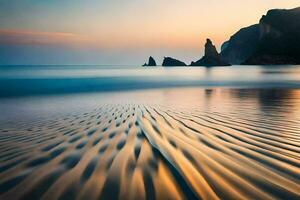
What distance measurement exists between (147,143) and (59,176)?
2248 millimetres

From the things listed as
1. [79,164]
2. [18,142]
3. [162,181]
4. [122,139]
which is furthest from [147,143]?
[18,142]

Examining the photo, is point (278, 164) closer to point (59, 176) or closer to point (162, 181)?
point (162, 181)

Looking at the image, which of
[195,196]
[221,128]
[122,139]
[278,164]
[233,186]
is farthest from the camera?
[221,128]

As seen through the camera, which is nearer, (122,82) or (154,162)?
(154,162)

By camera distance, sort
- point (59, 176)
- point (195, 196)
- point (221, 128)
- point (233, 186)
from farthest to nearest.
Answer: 1. point (221, 128)
2. point (59, 176)
3. point (233, 186)
4. point (195, 196)

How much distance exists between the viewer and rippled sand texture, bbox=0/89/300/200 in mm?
3529

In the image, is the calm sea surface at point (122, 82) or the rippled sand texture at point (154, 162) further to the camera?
the calm sea surface at point (122, 82)

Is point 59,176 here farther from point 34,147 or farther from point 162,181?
point 34,147

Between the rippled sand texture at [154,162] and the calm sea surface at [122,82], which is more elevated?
the rippled sand texture at [154,162]

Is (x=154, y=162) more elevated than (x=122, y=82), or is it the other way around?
(x=154, y=162)

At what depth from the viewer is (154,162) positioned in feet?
15.3

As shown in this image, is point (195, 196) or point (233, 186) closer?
point (195, 196)

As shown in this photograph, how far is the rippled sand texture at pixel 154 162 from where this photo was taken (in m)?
3.53

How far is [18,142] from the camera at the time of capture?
21.7 ft
